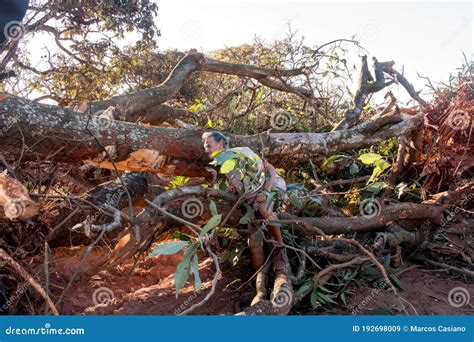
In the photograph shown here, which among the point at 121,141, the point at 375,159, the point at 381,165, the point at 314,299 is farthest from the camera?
the point at 381,165

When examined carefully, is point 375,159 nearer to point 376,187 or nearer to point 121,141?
point 376,187

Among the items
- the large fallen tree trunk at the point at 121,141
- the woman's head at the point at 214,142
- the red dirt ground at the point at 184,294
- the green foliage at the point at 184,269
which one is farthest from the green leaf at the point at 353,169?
the green foliage at the point at 184,269

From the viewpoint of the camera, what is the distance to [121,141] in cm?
355

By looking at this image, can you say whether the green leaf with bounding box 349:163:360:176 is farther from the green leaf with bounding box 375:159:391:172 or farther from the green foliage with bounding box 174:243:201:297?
the green foliage with bounding box 174:243:201:297

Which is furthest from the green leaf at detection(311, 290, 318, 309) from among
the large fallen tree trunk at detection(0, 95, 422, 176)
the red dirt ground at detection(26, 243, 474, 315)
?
the large fallen tree trunk at detection(0, 95, 422, 176)

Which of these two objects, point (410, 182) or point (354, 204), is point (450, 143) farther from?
point (354, 204)

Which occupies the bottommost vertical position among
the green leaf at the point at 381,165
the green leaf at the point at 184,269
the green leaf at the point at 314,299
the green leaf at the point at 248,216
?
the green leaf at the point at 314,299

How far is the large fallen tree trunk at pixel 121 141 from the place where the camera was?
3174mm

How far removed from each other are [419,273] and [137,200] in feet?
7.99

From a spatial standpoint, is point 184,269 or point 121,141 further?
point 121,141

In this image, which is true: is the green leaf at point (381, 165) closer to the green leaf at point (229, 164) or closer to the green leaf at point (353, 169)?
the green leaf at point (353, 169)

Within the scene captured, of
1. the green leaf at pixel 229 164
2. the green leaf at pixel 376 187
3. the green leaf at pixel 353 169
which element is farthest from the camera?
the green leaf at pixel 353 169

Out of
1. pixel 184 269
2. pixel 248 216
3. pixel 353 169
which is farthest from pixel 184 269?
pixel 353 169

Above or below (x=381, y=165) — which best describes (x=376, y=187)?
below
